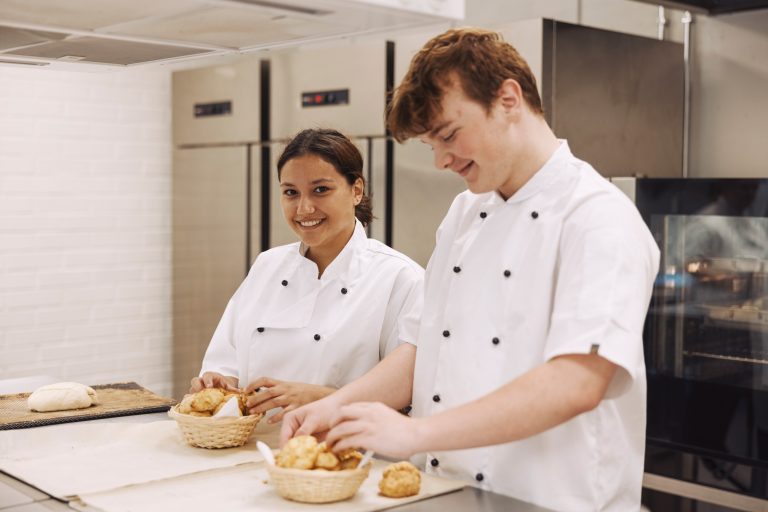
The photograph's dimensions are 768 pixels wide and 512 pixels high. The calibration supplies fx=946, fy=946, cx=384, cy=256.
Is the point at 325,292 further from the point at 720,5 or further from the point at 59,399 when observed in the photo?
the point at 720,5

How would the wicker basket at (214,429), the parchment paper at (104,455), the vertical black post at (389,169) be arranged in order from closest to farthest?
the parchment paper at (104,455)
the wicker basket at (214,429)
the vertical black post at (389,169)

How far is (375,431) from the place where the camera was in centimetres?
163

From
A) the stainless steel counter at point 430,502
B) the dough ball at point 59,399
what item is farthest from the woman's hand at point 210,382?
the stainless steel counter at point 430,502

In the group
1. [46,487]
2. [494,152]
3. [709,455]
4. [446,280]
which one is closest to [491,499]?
[446,280]

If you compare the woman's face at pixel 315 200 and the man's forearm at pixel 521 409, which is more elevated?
the woman's face at pixel 315 200

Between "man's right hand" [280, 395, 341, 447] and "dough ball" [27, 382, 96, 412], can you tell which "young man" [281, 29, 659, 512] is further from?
"dough ball" [27, 382, 96, 412]

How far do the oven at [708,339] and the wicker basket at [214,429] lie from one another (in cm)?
158

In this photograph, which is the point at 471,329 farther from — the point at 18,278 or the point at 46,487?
the point at 18,278

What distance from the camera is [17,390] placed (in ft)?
9.23

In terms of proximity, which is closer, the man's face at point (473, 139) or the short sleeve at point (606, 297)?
the short sleeve at point (606, 297)

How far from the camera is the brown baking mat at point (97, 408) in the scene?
2.34 metres

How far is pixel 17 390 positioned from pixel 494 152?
177 centimetres

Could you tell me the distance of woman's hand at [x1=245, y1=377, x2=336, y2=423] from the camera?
2162mm

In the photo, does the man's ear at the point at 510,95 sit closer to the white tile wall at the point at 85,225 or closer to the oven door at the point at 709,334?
the oven door at the point at 709,334
